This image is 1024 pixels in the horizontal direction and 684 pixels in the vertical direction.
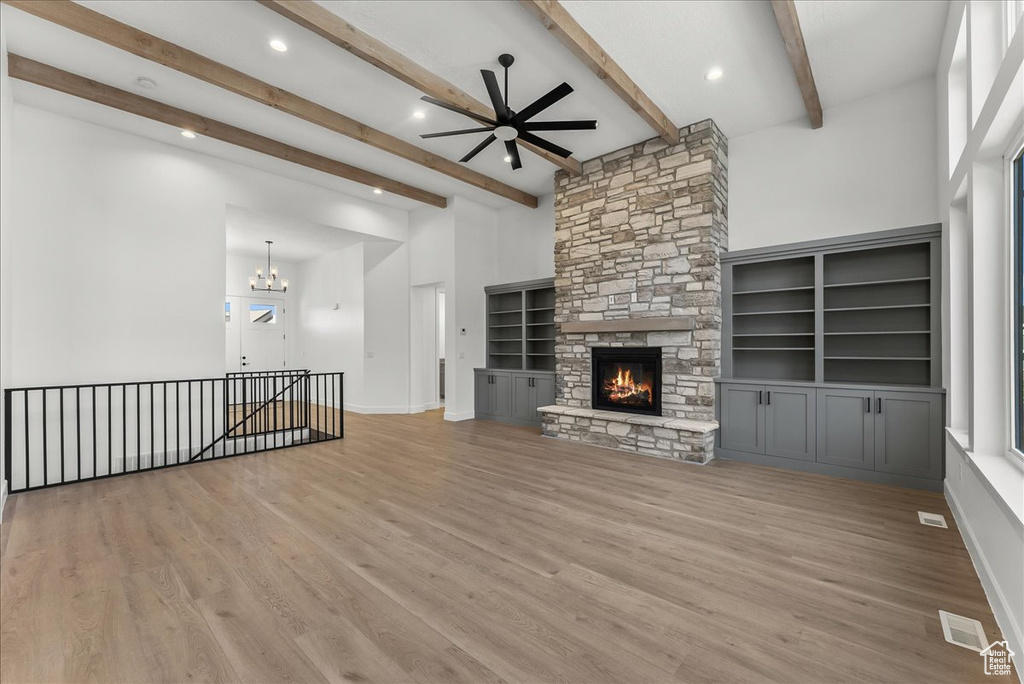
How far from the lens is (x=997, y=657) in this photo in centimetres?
180

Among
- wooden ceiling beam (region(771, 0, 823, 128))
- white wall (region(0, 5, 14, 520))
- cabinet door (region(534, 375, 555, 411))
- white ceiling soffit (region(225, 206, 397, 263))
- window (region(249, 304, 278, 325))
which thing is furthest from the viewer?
window (region(249, 304, 278, 325))

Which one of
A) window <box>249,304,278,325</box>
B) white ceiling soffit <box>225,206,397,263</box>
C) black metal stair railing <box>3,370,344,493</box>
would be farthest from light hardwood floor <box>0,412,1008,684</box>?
window <box>249,304,278,325</box>

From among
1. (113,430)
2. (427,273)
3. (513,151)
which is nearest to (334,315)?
(427,273)

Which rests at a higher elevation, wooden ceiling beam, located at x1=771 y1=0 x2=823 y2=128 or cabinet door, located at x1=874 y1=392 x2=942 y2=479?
wooden ceiling beam, located at x1=771 y1=0 x2=823 y2=128

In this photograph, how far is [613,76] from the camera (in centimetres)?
398

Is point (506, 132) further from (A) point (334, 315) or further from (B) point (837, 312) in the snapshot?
(A) point (334, 315)

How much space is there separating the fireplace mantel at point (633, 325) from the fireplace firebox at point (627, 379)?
0.92 ft

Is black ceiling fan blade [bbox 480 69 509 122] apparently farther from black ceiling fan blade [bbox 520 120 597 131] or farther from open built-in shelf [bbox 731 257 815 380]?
open built-in shelf [bbox 731 257 815 380]

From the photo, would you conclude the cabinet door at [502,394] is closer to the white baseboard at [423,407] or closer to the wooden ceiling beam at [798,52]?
the white baseboard at [423,407]

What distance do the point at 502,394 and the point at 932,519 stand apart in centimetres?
525

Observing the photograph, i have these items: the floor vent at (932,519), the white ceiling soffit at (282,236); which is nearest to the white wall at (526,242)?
the white ceiling soffit at (282,236)

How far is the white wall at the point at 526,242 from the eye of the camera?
746cm

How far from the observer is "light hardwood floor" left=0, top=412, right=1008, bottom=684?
1771 millimetres

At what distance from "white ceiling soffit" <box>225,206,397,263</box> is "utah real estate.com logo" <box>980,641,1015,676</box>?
7.54 metres
